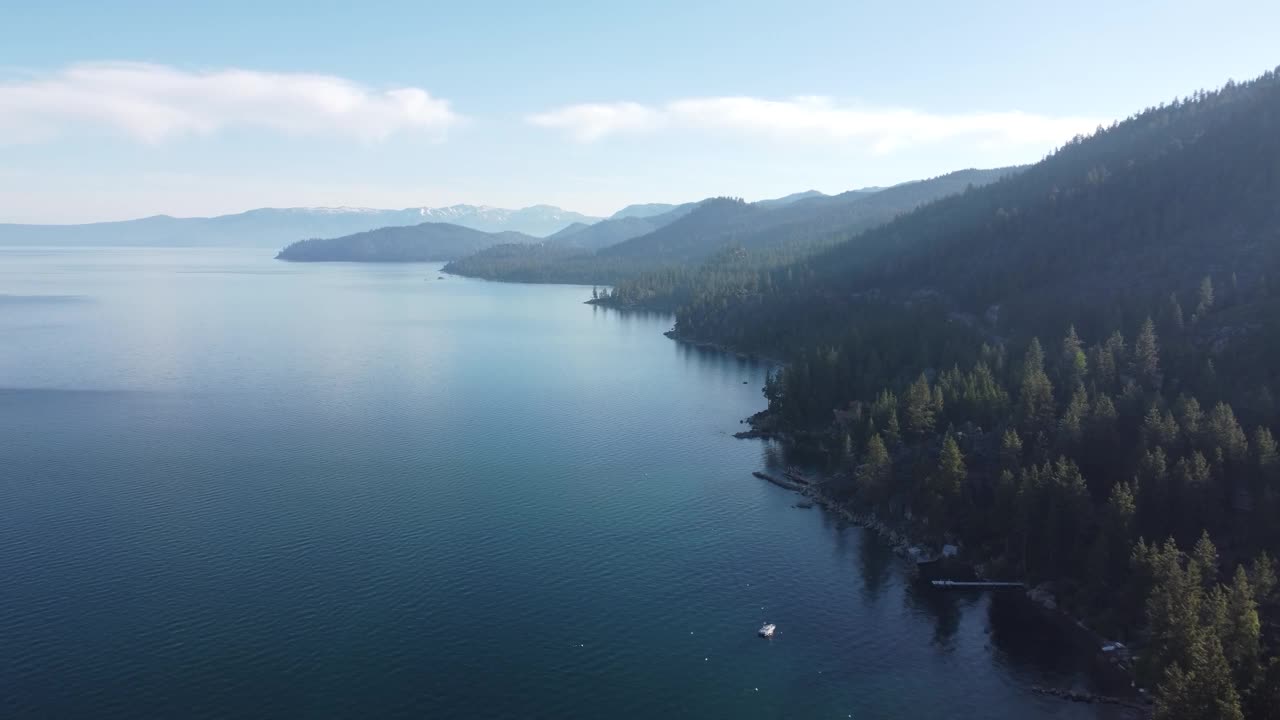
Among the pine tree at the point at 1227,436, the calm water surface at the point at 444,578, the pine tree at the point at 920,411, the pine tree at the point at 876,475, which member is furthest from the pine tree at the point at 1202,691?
the pine tree at the point at 920,411

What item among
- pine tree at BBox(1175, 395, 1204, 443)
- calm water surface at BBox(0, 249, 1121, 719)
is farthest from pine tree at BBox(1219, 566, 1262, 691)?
pine tree at BBox(1175, 395, 1204, 443)

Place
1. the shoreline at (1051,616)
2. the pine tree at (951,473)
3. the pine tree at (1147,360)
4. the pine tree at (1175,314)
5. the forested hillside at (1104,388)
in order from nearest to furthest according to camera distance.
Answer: the shoreline at (1051,616) < the forested hillside at (1104,388) < the pine tree at (951,473) < the pine tree at (1147,360) < the pine tree at (1175,314)

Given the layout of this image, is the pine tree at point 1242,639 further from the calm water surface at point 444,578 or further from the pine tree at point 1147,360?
the pine tree at point 1147,360

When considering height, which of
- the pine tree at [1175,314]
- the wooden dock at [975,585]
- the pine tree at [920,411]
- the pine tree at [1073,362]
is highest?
the pine tree at [1175,314]

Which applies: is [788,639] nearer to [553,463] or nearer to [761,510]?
[761,510]

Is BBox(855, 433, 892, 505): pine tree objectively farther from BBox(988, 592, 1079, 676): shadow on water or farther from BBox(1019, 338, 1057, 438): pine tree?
BBox(988, 592, 1079, 676): shadow on water

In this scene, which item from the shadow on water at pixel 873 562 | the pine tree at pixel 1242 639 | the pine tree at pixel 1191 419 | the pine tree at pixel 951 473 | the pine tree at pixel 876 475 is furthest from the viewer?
the pine tree at pixel 876 475
